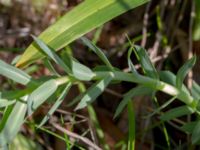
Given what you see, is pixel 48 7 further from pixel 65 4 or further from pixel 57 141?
pixel 57 141

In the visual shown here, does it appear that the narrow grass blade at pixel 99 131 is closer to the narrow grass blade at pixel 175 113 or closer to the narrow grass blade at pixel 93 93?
the narrow grass blade at pixel 175 113

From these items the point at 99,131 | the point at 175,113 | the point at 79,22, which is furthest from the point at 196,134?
the point at 99,131

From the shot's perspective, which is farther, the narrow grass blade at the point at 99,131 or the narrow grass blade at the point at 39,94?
the narrow grass blade at the point at 99,131

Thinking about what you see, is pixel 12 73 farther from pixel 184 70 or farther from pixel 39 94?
pixel 184 70

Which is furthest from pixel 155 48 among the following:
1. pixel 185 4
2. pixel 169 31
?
pixel 185 4

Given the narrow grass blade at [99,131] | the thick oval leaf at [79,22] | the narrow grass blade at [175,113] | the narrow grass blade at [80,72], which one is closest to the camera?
the narrow grass blade at [80,72]

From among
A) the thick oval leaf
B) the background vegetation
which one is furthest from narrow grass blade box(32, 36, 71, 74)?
the thick oval leaf

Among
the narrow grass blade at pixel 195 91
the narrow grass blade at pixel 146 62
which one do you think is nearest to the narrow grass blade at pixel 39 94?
the narrow grass blade at pixel 146 62
